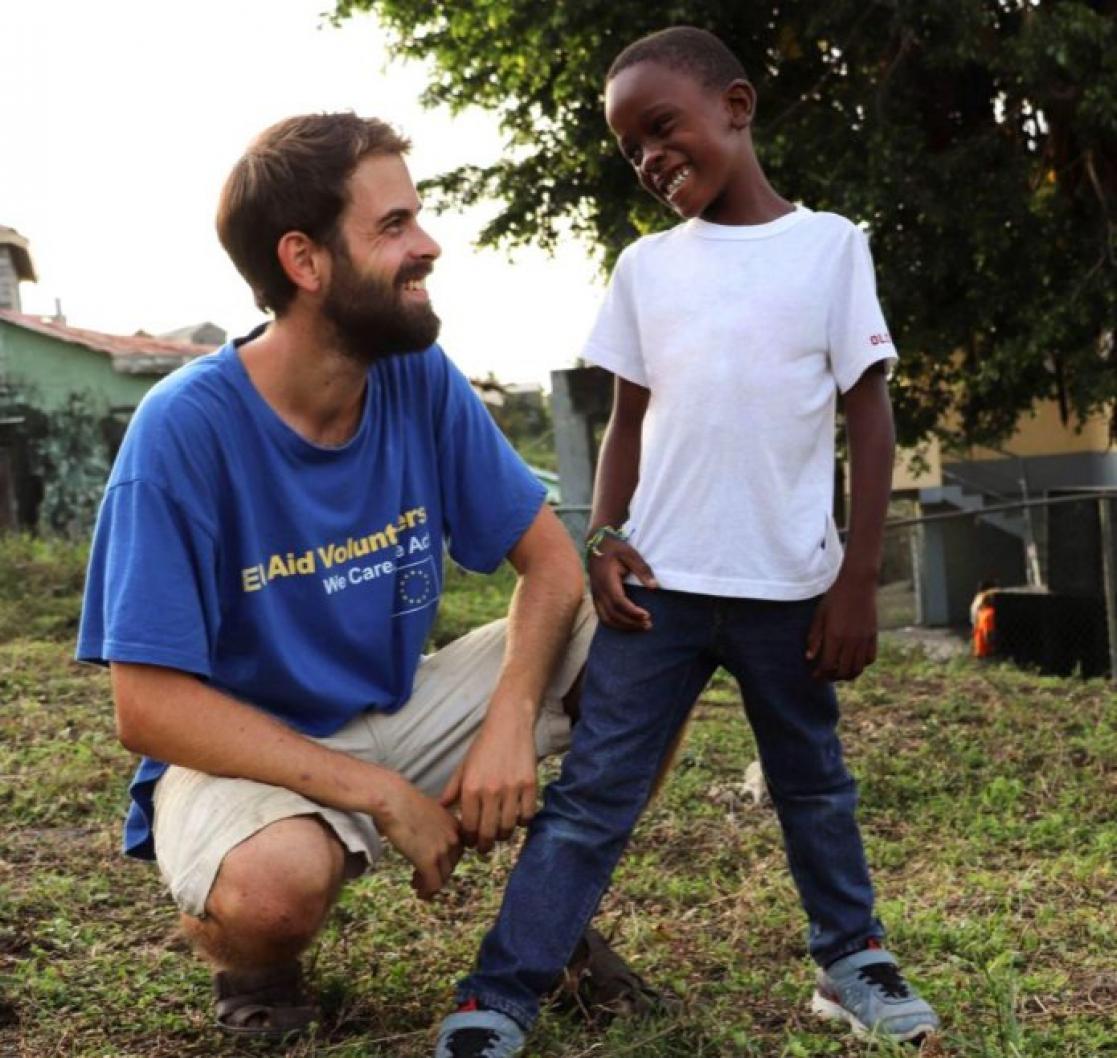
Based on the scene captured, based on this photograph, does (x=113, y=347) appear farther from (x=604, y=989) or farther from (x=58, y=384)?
(x=604, y=989)

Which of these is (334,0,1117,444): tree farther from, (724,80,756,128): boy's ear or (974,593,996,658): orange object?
(724,80,756,128): boy's ear

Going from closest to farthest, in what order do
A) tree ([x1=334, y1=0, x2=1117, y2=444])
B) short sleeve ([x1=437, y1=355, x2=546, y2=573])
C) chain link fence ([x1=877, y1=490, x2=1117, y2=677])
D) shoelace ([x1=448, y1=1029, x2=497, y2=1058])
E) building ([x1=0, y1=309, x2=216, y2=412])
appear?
shoelace ([x1=448, y1=1029, x2=497, y2=1058]) < short sleeve ([x1=437, y1=355, x2=546, y2=573]) < chain link fence ([x1=877, y1=490, x2=1117, y2=677]) < tree ([x1=334, y1=0, x2=1117, y2=444]) < building ([x1=0, y1=309, x2=216, y2=412])

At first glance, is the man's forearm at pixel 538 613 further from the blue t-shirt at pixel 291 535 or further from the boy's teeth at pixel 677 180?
the boy's teeth at pixel 677 180

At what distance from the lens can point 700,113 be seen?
9.84ft

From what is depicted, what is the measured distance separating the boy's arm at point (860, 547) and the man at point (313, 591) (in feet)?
1.85

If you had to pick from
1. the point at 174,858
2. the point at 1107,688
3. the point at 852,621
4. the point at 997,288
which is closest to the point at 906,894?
the point at 852,621

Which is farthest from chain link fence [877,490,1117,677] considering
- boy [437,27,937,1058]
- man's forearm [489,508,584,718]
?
boy [437,27,937,1058]

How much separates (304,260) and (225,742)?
0.88 m

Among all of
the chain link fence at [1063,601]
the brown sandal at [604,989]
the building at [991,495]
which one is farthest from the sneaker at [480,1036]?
the building at [991,495]

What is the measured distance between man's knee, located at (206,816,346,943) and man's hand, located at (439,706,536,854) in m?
0.26

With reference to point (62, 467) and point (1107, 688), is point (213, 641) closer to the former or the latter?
point (1107, 688)

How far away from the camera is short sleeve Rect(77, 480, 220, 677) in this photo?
2824 mm

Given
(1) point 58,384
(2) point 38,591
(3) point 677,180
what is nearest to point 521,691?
(3) point 677,180

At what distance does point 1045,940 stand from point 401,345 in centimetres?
186
